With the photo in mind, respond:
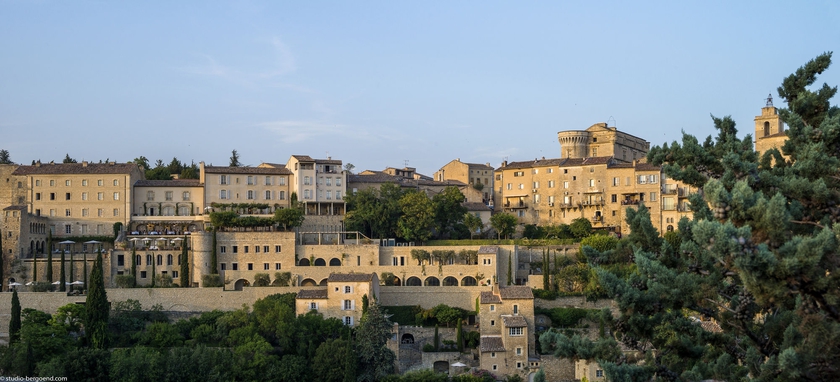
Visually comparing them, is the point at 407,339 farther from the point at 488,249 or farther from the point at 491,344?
the point at 488,249

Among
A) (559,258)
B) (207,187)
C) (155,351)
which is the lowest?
(155,351)

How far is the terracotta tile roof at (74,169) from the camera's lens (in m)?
64.4

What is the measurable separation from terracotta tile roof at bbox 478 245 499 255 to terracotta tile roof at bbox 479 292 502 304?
7.51 metres

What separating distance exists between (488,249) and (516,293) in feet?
30.4

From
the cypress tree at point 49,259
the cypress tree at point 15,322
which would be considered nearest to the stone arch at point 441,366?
the cypress tree at point 15,322

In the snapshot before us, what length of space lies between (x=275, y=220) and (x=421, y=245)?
10142 mm

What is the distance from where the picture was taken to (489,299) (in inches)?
2015

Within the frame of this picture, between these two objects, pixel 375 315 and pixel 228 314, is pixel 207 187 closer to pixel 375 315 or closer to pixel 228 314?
pixel 228 314

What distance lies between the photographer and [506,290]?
51.7 metres

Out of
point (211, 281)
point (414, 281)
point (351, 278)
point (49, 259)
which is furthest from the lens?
point (414, 281)

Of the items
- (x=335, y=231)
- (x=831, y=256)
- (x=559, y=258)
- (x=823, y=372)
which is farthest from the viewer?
(x=335, y=231)

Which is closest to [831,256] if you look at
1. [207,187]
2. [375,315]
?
[375,315]

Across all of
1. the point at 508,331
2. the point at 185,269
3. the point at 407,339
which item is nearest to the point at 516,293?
the point at 508,331

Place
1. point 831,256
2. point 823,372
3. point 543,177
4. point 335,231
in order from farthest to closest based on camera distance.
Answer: point 543,177 → point 335,231 → point 823,372 → point 831,256
